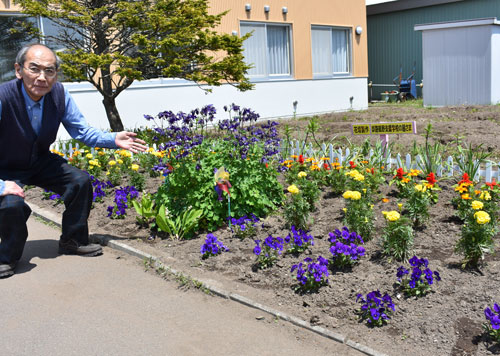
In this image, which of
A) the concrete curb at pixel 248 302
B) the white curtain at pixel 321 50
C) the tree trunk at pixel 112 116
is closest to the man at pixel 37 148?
the concrete curb at pixel 248 302

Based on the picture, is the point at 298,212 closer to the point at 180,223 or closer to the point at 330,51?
the point at 180,223

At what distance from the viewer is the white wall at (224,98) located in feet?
38.9

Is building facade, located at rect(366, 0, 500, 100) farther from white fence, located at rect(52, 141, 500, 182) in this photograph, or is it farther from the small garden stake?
the small garden stake

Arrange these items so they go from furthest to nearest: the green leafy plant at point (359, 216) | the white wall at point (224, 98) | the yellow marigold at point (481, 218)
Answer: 1. the white wall at point (224, 98)
2. the green leafy plant at point (359, 216)
3. the yellow marigold at point (481, 218)

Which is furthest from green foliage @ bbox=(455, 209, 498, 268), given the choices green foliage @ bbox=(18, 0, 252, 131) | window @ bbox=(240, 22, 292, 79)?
window @ bbox=(240, 22, 292, 79)

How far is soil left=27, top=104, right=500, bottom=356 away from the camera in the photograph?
310cm

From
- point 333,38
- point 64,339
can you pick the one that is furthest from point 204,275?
point 333,38

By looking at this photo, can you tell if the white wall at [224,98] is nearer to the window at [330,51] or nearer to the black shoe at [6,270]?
the window at [330,51]

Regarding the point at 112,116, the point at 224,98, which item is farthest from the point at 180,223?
the point at 224,98

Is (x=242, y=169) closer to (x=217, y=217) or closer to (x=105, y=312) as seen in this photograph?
(x=217, y=217)

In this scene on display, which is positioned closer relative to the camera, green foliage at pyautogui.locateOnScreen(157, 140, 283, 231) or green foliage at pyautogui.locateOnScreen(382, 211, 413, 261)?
green foliage at pyautogui.locateOnScreen(382, 211, 413, 261)

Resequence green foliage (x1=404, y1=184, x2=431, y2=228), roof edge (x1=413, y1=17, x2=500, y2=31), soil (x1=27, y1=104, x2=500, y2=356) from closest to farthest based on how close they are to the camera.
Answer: soil (x1=27, y1=104, x2=500, y2=356)
green foliage (x1=404, y1=184, x2=431, y2=228)
roof edge (x1=413, y1=17, x2=500, y2=31)

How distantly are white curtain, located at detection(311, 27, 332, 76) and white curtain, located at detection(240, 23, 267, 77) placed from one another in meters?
2.11

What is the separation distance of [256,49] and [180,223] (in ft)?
34.9
